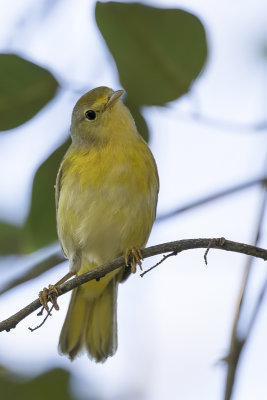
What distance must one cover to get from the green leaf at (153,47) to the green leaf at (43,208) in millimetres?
428

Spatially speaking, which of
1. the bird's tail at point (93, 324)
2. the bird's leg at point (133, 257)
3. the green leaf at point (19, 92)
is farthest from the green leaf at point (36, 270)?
the bird's tail at point (93, 324)

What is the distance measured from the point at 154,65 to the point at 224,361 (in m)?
1.16

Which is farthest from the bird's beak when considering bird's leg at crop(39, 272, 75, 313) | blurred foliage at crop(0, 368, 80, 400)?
blurred foliage at crop(0, 368, 80, 400)

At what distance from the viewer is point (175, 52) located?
238cm

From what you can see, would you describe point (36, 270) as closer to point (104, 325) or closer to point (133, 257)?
point (133, 257)

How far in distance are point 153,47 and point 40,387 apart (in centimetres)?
130

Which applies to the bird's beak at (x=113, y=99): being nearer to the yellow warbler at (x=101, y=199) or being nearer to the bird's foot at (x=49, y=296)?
the yellow warbler at (x=101, y=199)

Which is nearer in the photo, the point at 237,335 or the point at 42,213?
the point at 237,335

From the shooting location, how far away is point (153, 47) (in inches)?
92.1

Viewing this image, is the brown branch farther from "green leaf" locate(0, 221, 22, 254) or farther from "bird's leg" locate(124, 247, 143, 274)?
"bird's leg" locate(124, 247, 143, 274)

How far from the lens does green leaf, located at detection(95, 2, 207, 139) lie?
229cm

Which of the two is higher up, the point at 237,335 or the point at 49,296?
the point at 49,296

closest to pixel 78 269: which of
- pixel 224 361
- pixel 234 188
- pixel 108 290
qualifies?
pixel 108 290

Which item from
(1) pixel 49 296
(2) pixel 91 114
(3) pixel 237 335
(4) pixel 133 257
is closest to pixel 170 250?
(3) pixel 237 335
